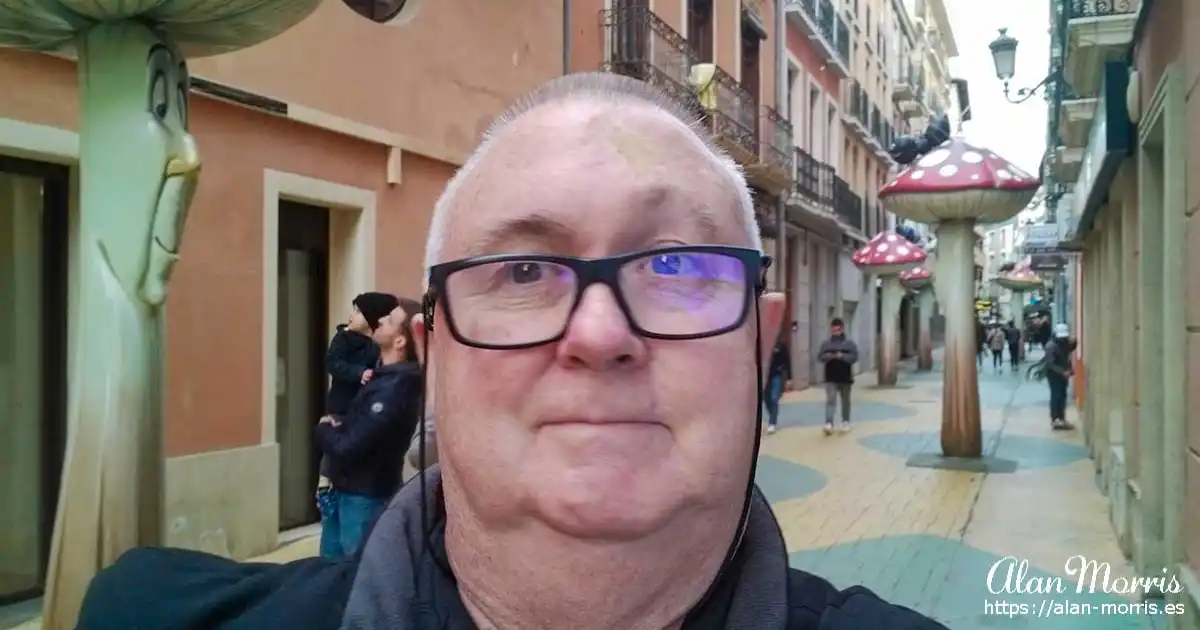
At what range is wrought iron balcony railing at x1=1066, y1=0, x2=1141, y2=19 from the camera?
625 centimetres

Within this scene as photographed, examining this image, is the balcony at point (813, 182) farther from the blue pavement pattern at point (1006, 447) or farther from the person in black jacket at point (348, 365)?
the person in black jacket at point (348, 365)

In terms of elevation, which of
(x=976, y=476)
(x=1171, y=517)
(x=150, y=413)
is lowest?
(x=976, y=476)

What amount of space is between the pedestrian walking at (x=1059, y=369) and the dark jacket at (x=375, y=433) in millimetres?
9960

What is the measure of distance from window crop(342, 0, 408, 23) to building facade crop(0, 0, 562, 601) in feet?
0.69

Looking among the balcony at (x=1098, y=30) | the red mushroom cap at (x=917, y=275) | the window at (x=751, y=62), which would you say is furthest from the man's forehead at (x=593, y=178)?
the red mushroom cap at (x=917, y=275)

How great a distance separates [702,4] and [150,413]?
13678mm

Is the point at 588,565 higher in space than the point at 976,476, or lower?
higher

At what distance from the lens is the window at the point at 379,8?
25.1 feet

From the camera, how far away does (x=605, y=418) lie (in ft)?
3.37

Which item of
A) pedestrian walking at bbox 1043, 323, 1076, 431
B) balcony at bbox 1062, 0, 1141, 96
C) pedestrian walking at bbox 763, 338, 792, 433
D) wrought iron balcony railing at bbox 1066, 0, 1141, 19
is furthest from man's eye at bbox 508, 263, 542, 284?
pedestrian walking at bbox 1043, 323, 1076, 431

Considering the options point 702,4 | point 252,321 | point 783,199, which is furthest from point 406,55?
point 783,199

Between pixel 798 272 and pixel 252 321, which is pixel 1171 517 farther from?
pixel 798 272

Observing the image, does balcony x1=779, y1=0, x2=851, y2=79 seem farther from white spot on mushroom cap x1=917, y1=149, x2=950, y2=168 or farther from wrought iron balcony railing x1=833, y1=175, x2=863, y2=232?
white spot on mushroom cap x1=917, y1=149, x2=950, y2=168

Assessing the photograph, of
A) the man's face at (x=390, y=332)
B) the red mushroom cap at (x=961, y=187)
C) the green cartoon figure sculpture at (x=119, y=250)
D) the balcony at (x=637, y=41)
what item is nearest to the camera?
the green cartoon figure sculpture at (x=119, y=250)
